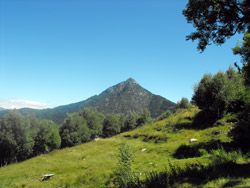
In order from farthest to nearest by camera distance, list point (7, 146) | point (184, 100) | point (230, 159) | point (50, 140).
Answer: point (184, 100), point (50, 140), point (7, 146), point (230, 159)

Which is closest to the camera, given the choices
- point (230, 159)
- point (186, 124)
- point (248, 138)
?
point (230, 159)

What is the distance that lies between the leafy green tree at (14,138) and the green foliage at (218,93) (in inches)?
2365

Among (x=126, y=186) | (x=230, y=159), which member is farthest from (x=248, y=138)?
(x=126, y=186)

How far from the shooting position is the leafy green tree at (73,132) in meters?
69.1

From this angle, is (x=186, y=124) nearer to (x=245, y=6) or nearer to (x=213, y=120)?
(x=213, y=120)

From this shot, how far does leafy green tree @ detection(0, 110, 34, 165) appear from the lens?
50031 mm

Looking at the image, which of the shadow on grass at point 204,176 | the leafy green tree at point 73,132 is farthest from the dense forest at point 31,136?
the shadow on grass at point 204,176

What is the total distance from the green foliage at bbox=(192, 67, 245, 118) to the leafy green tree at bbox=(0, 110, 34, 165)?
197ft

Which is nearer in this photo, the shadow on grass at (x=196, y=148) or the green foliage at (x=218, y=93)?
the shadow on grass at (x=196, y=148)

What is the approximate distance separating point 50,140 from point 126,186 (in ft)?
216

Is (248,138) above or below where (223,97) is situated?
below

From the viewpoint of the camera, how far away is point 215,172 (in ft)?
20.6

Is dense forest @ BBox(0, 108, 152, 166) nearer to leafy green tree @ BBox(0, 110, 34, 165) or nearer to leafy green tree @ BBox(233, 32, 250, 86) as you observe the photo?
leafy green tree @ BBox(0, 110, 34, 165)

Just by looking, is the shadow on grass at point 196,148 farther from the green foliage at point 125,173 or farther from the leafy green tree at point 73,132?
the leafy green tree at point 73,132
